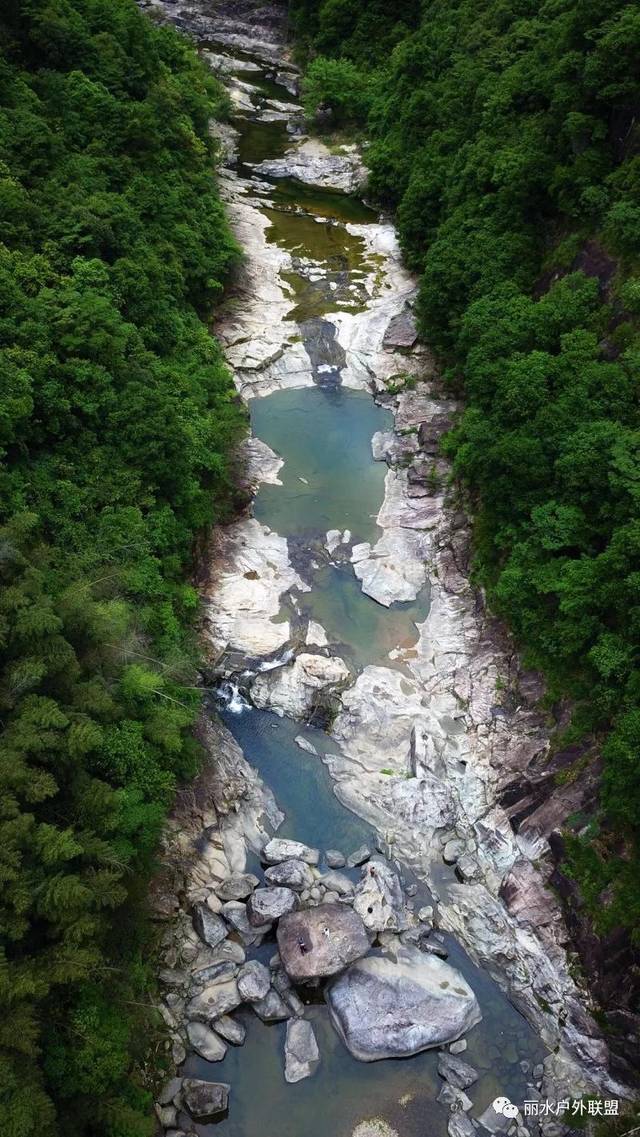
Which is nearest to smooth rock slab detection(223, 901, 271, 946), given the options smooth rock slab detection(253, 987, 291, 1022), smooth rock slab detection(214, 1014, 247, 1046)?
smooth rock slab detection(253, 987, 291, 1022)

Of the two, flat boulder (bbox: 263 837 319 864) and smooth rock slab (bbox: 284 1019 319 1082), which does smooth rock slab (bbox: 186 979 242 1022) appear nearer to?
smooth rock slab (bbox: 284 1019 319 1082)

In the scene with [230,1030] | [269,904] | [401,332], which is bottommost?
[230,1030]

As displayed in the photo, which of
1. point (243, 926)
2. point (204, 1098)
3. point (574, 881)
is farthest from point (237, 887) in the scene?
point (574, 881)

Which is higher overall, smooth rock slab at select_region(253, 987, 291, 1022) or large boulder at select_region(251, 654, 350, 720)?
large boulder at select_region(251, 654, 350, 720)

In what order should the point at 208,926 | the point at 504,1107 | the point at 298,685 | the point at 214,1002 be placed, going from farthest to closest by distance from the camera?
the point at 298,685
the point at 208,926
the point at 214,1002
the point at 504,1107

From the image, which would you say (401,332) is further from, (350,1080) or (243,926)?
(350,1080)

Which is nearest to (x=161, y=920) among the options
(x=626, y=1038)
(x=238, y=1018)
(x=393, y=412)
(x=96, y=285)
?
(x=238, y=1018)

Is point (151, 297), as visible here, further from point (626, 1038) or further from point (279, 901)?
point (626, 1038)
